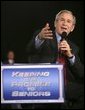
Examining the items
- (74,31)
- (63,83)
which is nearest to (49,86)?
(63,83)

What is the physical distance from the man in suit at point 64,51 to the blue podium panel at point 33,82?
0.07 m

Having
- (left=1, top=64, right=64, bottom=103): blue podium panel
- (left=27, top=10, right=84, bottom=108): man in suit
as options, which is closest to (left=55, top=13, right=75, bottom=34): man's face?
(left=27, top=10, right=84, bottom=108): man in suit

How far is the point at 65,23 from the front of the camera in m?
5.71

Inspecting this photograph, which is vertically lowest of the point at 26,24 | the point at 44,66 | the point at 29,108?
the point at 29,108

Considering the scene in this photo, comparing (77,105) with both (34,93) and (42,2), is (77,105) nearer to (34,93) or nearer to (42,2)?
(34,93)

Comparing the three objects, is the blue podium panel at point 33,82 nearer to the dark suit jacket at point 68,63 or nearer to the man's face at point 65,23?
the dark suit jacket at point 68,63

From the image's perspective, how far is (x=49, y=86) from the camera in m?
5.64

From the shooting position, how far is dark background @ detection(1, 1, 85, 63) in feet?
18.6

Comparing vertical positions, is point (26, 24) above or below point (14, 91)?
above

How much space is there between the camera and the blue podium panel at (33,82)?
563 centimetres

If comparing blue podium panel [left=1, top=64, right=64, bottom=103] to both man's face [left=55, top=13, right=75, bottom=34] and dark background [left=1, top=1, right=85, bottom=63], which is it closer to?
dark background [left=1, top=1, right=85, bottom=63]

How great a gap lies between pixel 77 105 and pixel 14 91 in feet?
1.89

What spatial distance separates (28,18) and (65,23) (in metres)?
0.34

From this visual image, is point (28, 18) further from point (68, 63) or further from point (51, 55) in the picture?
point (68, 63)
